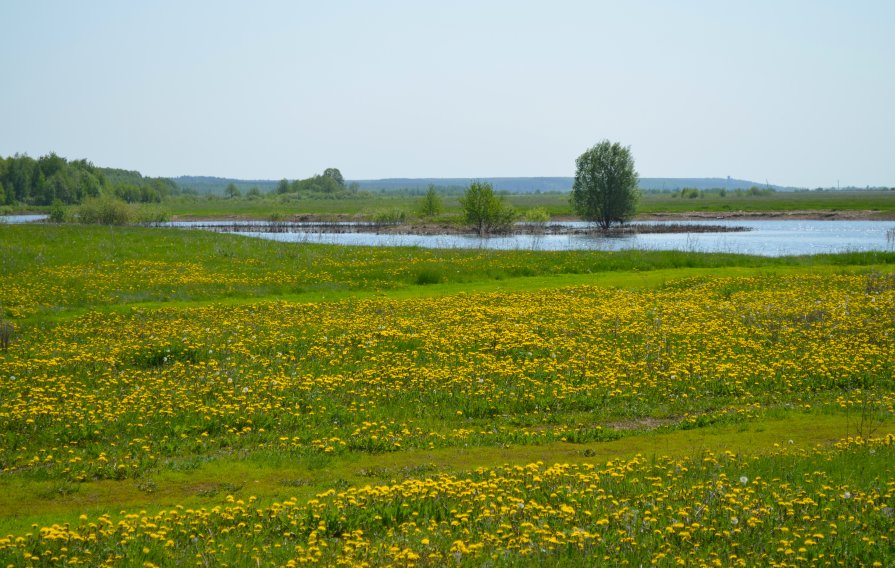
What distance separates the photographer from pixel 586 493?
431 inches

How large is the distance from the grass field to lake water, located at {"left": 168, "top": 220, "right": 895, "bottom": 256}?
3318 centimetres

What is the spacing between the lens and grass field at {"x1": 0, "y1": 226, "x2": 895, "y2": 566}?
9.27m

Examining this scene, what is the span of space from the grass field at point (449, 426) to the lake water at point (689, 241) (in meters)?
33.2

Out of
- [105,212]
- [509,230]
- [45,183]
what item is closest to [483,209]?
[509,230]

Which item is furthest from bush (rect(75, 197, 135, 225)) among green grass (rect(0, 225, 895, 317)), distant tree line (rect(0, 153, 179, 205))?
distant tree line (rect(0, 153, 179, 205))

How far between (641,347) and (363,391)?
26.2 ft

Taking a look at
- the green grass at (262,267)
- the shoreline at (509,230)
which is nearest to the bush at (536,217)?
the shoreline at (509,230)

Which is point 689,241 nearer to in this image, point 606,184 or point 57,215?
point 606,184

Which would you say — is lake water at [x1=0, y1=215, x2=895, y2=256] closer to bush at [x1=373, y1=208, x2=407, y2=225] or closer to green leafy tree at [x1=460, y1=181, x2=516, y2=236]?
green leafy tree at [x1=460, y1=181, x2=516, y2=236]

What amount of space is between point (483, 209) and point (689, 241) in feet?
96.8

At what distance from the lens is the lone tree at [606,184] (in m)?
107

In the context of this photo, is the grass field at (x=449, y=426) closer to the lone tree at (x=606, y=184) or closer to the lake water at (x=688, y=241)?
the lake water at (x=688, y=241)

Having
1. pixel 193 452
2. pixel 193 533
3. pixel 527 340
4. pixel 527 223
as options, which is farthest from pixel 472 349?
pixel 527 223

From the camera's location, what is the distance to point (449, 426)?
597 inches
